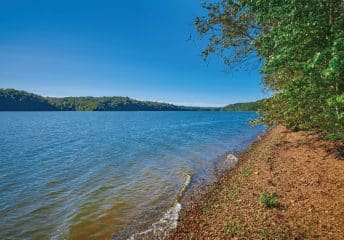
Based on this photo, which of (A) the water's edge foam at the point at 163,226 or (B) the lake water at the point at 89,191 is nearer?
(A) the water's edge foam at the point at 163,226

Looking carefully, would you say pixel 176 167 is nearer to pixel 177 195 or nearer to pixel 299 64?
pixel 177 195

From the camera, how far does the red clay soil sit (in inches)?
335

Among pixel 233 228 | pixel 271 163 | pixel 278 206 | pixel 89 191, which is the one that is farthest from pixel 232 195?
pixel 89 191

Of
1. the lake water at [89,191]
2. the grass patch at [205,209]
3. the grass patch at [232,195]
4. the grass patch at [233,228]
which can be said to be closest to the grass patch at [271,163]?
the grass patch at [232,195]

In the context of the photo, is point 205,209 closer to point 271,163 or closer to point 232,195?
point 232,195

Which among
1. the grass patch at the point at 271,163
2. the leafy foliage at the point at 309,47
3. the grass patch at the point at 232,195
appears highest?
the leafy foliage at the point at 309,47

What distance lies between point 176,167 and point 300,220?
14.5 meters

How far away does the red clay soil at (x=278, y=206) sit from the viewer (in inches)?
335

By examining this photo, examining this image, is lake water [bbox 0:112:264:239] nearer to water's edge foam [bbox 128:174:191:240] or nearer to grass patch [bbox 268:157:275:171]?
water's edge foam [bbox 128:174:191:240]

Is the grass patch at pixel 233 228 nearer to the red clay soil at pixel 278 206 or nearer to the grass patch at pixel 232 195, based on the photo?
the red clay soil at pixel 278 206

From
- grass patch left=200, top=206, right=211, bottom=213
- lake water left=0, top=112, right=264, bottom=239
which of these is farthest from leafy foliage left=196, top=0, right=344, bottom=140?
lake water left=0, top=112, right=264, bottom=239

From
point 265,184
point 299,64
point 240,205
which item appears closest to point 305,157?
point 265,184

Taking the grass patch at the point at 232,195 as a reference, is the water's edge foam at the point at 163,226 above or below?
below

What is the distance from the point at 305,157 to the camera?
58.0 ft
